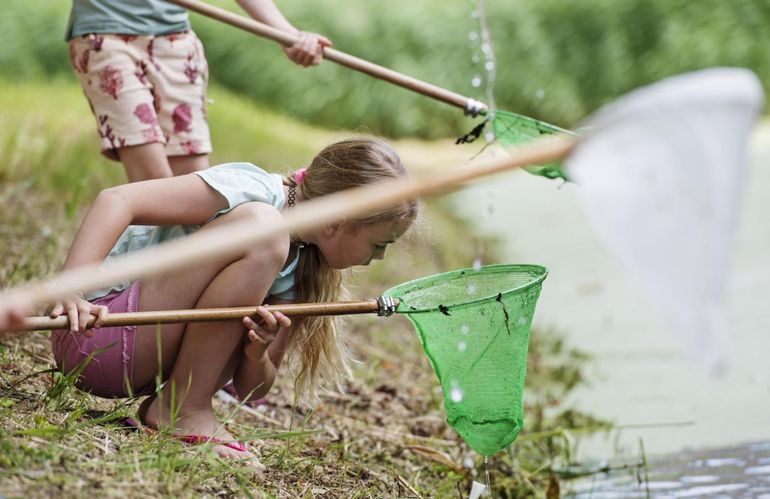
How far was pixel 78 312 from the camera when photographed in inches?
84.7

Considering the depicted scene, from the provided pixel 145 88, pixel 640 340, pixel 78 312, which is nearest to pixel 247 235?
pixel 78 312

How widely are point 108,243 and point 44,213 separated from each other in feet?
8.58

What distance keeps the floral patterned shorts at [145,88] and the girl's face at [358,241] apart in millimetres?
785

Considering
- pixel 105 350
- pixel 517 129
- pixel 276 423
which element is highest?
pixel 517 129

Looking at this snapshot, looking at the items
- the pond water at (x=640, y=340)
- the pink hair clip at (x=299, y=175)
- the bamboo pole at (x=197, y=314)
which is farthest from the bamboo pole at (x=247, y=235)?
the pink hair clip at (x=299, y=175)

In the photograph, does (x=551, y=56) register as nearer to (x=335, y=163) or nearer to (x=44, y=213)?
(x=44, y=213)

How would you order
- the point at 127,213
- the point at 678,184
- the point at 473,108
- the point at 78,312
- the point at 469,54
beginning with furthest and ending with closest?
the point at 469,54 < the point at 473,108 < the point at 127,213 < the point at 78,312 < the point at 678,184

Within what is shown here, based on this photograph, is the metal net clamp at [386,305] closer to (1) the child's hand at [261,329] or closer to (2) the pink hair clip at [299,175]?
(1) the child's hand at [261,329]

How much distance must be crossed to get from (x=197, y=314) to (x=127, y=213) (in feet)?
0.86

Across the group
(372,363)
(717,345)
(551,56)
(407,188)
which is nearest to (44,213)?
(372,363)

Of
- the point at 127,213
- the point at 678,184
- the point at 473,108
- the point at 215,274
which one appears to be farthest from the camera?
the point at 473,108

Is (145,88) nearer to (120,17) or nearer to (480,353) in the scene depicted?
(120,17)

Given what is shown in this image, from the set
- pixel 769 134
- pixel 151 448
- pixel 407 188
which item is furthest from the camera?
pixel 769 134

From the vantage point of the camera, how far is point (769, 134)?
10.0 metres
